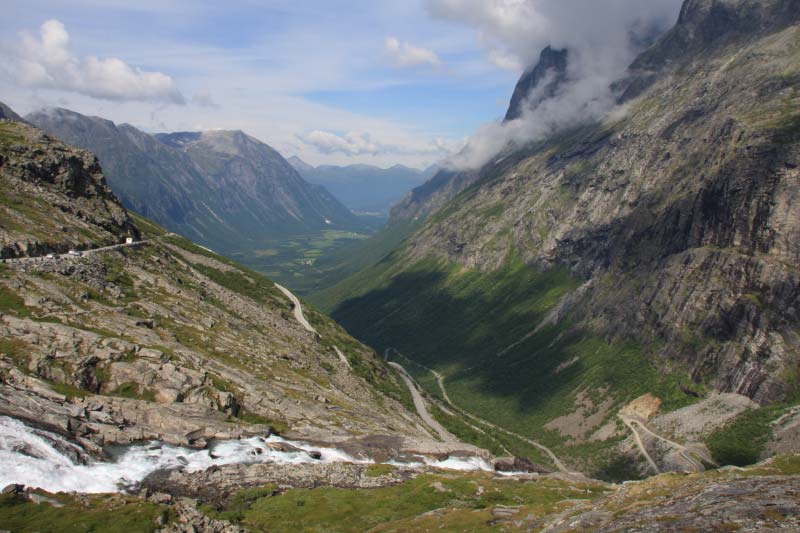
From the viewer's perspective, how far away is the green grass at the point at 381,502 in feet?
172

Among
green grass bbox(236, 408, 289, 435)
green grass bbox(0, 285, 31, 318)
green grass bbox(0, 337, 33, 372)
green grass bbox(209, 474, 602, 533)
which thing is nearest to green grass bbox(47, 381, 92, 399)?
green grass bbox(0, 337, 33, 372)

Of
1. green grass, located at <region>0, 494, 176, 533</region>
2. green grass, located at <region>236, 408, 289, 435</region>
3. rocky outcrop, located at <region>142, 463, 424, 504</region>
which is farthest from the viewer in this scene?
green grass, located at <region>236, 408, 289, 435</region>

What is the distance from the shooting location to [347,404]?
10425 cm

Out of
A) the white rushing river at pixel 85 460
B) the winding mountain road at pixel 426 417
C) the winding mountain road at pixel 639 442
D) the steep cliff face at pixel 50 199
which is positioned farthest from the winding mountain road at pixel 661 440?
the steep cliff face at pixel 50 199

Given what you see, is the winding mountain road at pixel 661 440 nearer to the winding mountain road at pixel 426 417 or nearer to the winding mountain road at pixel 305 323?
the winding mountain road at pixel 426 417

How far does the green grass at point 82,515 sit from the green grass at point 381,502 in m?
8.47

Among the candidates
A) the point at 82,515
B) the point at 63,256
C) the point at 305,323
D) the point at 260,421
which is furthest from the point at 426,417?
the point at 82,515

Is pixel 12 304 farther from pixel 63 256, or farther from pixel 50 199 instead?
pixel 50 199

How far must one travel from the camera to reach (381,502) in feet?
193

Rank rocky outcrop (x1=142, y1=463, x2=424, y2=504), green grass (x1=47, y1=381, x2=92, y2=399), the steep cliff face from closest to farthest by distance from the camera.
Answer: rocky outcrop (x1=142, y1=463, x2=424, y2=504) < green grass (x1=47, y1=381, x2=92, y2=399) < the steep cliff face

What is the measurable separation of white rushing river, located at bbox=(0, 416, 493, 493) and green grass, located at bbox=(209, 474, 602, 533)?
9528 millimetres

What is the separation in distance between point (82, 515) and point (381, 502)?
2959cm

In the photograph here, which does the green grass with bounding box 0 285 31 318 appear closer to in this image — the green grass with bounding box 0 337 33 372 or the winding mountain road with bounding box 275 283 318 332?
the green grass with bounding box 0 337 33 372

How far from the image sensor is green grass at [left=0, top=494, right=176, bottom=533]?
1635 inches
